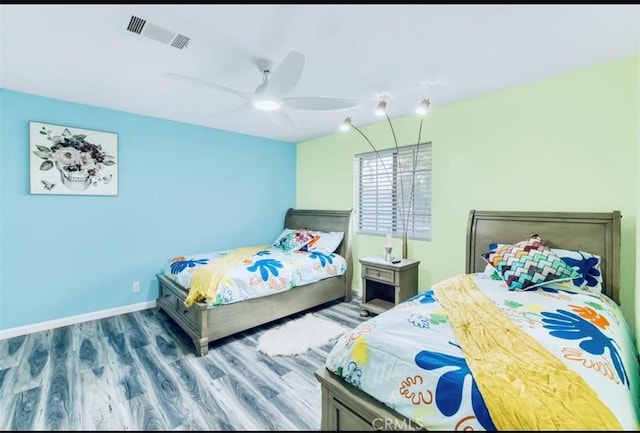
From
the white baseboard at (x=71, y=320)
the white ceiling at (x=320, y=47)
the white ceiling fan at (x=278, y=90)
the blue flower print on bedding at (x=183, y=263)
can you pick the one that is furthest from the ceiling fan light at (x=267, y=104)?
the white baseboard at (x=71, y=320)

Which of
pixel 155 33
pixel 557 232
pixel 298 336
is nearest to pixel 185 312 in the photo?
pixel 298 336

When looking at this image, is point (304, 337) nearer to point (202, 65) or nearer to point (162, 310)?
point (162, 310)

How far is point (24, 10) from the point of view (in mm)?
1650

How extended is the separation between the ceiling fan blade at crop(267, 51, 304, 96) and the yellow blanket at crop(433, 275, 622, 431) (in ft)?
5.83

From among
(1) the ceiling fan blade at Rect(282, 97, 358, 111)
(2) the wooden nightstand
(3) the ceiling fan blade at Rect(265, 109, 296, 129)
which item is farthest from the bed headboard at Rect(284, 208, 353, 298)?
(1) the ceiling fan blade at Rect(282, 97, 358, 111)

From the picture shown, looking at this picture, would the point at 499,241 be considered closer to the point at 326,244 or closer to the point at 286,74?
the point at 326,244

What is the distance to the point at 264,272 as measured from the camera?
2977 mm

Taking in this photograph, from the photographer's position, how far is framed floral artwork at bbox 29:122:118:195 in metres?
2.91

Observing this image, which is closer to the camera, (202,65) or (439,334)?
(439,334)

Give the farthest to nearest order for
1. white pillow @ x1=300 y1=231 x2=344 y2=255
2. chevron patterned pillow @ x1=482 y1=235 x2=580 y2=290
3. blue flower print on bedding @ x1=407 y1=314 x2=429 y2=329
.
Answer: white pillow @ x1=300 y1=231 x2=344 y2=255 < chevron patterned pillow @ x1=482 y1=235 x2=580 y2=290 < blue flower print on bedding @ x1=407 y1=314 x2=429 y2=329

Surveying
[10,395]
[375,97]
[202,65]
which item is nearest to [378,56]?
[375,97]

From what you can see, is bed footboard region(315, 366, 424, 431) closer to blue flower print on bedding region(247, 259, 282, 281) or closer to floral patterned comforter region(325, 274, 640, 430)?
floral patterned comforter region(325, 274, 640, 430)

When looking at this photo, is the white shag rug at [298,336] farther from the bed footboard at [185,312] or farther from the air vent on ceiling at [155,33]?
the air vent on ceiling at [155,33]

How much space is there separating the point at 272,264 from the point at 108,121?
2.50 m
